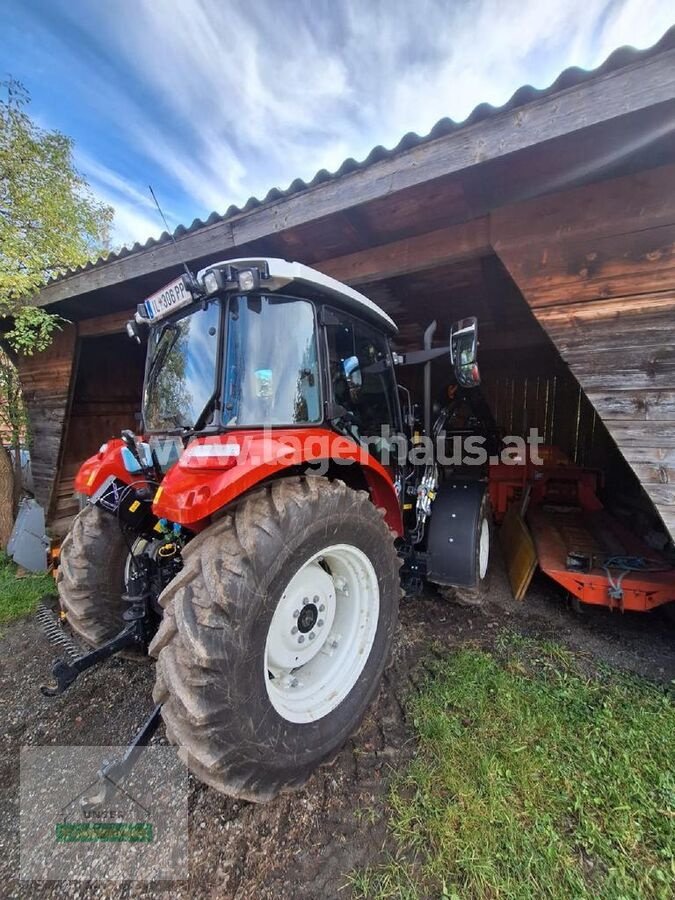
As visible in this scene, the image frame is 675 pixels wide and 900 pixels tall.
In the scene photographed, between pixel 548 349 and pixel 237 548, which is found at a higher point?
pixel 548 349

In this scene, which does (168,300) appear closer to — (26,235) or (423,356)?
(423,356)

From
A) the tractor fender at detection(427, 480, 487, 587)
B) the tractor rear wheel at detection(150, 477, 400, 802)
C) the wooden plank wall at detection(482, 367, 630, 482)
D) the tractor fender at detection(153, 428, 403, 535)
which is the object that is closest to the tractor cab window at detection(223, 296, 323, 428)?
the tractor fender at detection(153, 428, 403, 535)

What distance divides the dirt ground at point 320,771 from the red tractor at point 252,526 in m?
0.23

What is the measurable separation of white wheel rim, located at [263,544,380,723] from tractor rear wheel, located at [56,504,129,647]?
1048 millimetres

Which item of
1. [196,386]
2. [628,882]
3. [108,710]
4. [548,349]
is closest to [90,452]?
[108,710]

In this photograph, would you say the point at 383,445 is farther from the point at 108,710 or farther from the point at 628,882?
the point at 108,710

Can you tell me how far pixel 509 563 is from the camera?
12.0ft

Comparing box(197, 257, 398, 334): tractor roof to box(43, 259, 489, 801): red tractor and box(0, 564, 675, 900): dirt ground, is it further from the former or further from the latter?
box(0, 564, 675, 900): dirt ground

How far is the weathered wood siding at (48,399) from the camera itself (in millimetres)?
4539

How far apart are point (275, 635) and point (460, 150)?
2.54m

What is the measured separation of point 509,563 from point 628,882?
2.57 meters

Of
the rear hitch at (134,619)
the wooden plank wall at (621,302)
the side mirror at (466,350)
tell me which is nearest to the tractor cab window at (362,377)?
the side mirror at (466,350)

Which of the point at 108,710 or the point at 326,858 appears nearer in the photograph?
the point at 326,858

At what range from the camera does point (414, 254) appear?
8.87 ft
